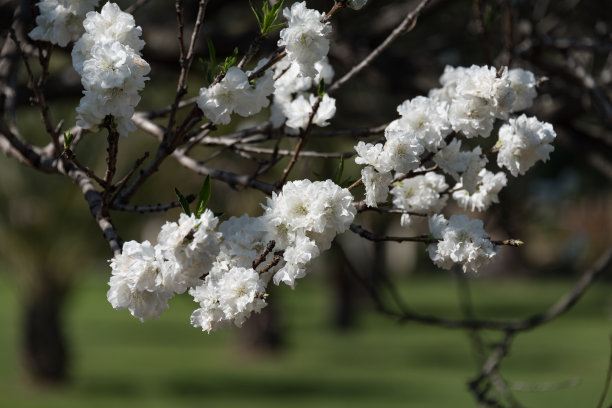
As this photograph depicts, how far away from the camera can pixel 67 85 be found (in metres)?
3.94

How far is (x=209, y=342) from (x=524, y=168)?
18770 millimetres

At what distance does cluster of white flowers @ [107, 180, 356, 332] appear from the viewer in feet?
5.03

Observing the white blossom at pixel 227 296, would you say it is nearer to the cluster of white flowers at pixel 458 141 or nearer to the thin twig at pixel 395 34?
the cluster of white flowers at pixel 458 141

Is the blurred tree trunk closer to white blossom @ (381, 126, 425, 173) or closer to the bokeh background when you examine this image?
the bokeh background

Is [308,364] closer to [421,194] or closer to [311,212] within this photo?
[421,194]

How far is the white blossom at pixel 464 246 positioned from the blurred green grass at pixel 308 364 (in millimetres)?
6943

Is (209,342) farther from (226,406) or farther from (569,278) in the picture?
(569,278)

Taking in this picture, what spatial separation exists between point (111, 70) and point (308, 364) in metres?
15.2

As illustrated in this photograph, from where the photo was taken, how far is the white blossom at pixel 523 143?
180 centimetres

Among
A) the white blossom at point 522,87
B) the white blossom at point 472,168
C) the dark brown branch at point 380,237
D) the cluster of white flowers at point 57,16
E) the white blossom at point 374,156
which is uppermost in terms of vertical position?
the cluster of white flowers at point 57,16

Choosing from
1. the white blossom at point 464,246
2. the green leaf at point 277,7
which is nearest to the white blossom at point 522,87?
the white blossom at point 464,246

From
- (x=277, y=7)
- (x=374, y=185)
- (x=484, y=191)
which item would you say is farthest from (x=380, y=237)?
(x=277, y=7)

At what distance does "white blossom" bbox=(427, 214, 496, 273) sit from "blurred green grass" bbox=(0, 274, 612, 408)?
22.8 feet

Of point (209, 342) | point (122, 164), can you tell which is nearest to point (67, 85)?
point (122, 164)
